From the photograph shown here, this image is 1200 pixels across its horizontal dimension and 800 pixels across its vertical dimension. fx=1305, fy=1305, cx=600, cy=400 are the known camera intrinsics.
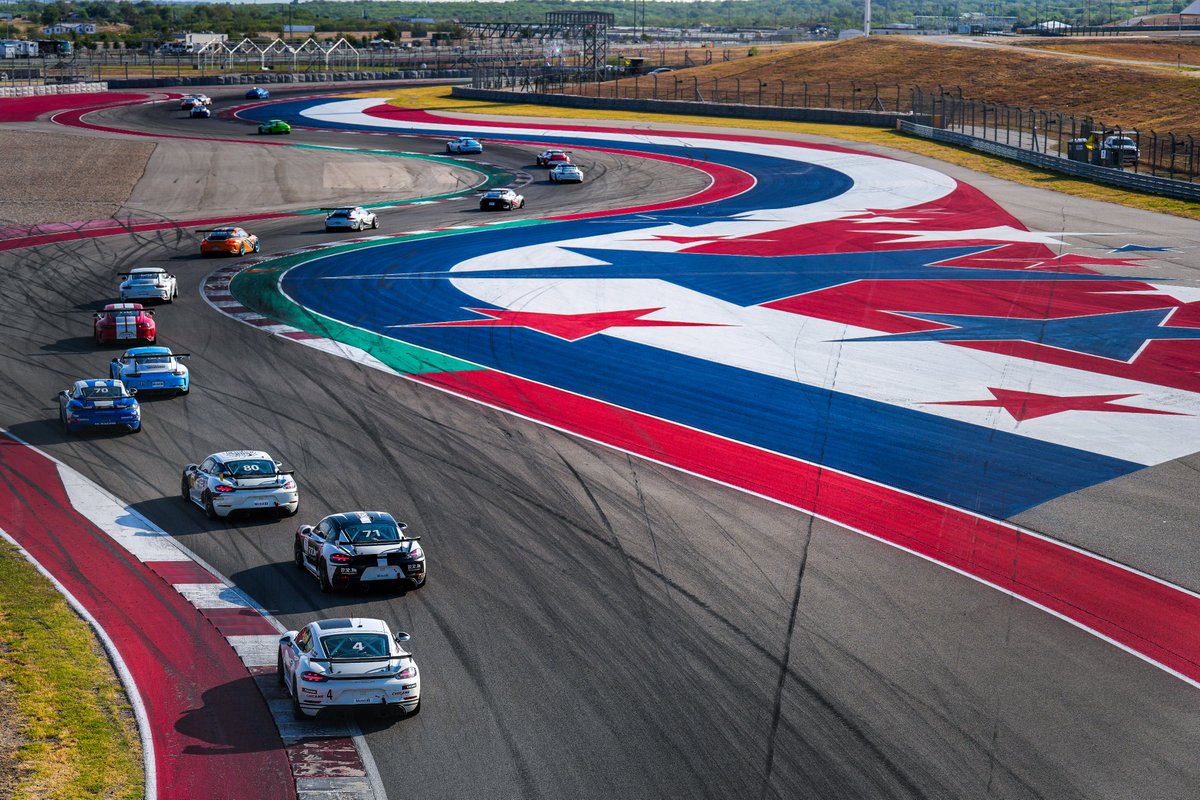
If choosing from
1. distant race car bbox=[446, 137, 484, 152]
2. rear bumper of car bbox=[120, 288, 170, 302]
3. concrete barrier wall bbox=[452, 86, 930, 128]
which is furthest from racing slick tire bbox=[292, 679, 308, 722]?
concrete barrier wall bbox=[452, 86, 930, 128]

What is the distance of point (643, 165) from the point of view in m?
80.7

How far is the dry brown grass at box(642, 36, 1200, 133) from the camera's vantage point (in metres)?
90.9

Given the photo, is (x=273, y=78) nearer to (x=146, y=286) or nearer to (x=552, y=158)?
(x=552, y=158)

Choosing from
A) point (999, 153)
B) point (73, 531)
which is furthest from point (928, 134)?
point (73, 531)

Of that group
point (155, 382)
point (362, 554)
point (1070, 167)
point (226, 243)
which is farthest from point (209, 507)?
point (1070, 167)

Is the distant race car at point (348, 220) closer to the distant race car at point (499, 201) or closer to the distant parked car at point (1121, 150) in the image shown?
the distant race car at point (499, 201)

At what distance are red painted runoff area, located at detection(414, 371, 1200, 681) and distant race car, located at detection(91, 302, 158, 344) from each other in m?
10.9

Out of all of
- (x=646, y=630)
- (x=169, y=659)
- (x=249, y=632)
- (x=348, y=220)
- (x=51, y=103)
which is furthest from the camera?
(x=51, y=103)

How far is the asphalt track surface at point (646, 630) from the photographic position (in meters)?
16.0

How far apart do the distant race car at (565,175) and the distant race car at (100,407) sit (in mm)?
45927

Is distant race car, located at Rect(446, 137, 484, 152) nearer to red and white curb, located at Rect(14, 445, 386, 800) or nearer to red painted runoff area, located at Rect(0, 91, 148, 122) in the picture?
red painted runoff area, located at Rect(0, 91, 148, 122)

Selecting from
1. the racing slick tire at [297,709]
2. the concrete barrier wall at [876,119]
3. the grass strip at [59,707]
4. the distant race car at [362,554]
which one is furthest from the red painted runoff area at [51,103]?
the racing slick tire at [297,709]

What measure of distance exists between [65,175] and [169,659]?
6117cm

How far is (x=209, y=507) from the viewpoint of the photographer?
2475 centimetres
